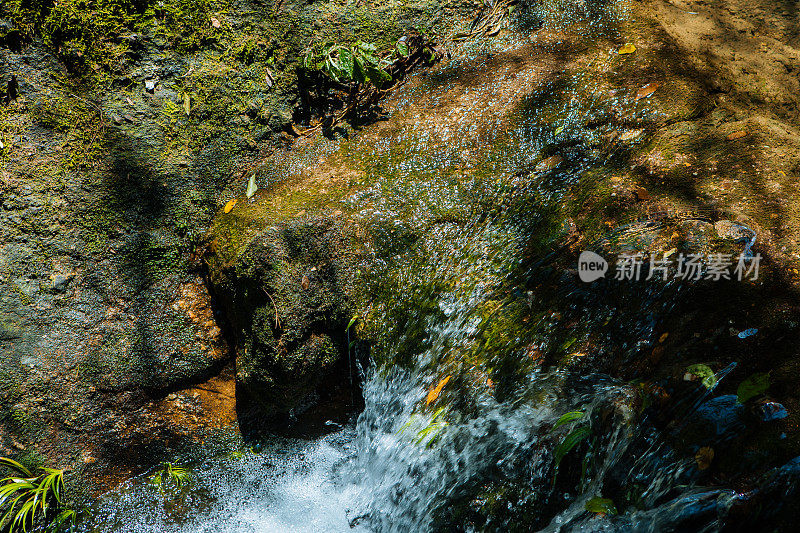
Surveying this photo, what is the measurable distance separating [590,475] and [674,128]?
2077 millimetres

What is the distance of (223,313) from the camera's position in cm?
341

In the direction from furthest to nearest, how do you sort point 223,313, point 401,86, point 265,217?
point 401,86 → point 223,313 → point 265,217

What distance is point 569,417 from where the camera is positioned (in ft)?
7.11

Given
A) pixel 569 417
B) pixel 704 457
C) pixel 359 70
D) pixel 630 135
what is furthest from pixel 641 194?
pixel 359 70

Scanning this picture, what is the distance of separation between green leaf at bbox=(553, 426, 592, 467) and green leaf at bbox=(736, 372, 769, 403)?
595 millimetres

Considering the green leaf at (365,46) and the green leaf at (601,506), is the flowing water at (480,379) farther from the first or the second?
the green leaf at (365,46)

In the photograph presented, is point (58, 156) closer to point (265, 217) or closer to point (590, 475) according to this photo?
point (265, 217)

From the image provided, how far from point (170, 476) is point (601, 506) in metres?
2.68

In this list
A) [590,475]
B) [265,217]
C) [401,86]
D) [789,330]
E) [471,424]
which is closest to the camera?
[789,330]

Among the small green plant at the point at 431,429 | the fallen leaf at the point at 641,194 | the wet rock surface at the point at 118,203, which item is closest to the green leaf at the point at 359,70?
the wet rock surface at the point at 118,203

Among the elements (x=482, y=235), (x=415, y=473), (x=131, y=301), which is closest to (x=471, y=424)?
(x=415, y=473)

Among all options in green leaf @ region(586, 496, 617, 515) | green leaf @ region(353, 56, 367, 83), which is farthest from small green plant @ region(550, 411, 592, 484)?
green leaf @ region(353, 56, 367, 83)

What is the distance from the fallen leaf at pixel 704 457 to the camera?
5.74ft

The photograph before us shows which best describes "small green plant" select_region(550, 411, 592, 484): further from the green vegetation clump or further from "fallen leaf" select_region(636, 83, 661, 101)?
the green vegetation clump
